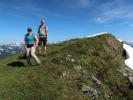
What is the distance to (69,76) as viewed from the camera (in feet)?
72.5

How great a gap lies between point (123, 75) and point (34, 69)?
931 centimetres

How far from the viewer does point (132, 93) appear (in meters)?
23.8

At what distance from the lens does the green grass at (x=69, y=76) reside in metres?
18.6

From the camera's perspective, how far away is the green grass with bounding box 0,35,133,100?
18.6 meters

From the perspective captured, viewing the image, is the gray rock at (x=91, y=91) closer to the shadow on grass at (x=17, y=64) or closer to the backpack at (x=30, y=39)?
the backpack at (x=30, y=39)

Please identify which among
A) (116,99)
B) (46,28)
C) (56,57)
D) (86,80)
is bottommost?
(116,99)

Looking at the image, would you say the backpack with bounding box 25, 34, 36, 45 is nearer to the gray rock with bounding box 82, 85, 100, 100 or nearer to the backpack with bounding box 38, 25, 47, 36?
the backpack with bounding box 38, 25, 47, 36

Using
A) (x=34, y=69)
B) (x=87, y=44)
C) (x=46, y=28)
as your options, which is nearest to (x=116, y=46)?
(x=87, y=44)

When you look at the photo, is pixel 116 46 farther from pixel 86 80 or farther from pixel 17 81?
pixel 17 81

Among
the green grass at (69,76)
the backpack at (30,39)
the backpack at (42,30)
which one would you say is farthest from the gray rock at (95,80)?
the backpack at (42,30)

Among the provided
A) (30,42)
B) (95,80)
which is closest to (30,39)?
(30,42)

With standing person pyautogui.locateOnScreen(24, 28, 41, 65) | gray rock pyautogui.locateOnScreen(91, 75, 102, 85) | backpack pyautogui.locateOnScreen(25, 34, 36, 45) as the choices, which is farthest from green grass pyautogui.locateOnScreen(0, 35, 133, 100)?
backpack pyautogui.locateOnScreen(25, 34, 36, 45)

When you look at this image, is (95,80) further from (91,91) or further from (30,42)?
(30,42)

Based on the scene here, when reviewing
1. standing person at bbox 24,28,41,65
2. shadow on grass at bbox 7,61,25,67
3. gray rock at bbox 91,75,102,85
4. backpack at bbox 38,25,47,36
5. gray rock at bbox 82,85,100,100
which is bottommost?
gray rock at bbox 82,85,100,100
